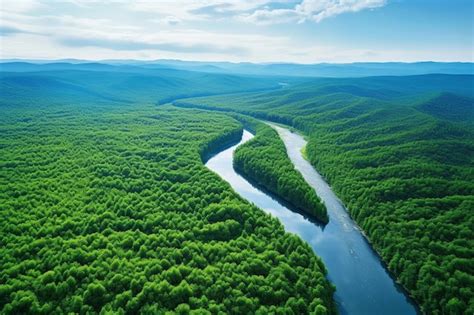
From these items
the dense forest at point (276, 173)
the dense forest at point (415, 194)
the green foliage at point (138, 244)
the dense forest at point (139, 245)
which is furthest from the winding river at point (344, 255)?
the dense forest at point (139, 245)

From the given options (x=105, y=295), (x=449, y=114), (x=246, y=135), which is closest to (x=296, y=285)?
(x=105, y=295)

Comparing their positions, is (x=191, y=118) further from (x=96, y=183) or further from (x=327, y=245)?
(x=327, y=245)

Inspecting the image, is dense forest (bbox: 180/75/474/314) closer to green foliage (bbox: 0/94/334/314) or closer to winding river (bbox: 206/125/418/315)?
winding river (bbox: 206/125/418/315)

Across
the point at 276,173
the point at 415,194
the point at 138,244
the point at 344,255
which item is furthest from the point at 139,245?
the point at 415,194

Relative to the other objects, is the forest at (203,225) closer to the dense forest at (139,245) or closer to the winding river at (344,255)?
the dense forest at (139,245)

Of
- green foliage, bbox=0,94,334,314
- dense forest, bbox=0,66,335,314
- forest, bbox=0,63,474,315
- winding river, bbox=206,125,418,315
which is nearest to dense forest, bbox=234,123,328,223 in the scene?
forest, bbox=0,63,474,315

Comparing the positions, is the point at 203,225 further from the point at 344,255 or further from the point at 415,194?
the point at 415,194
